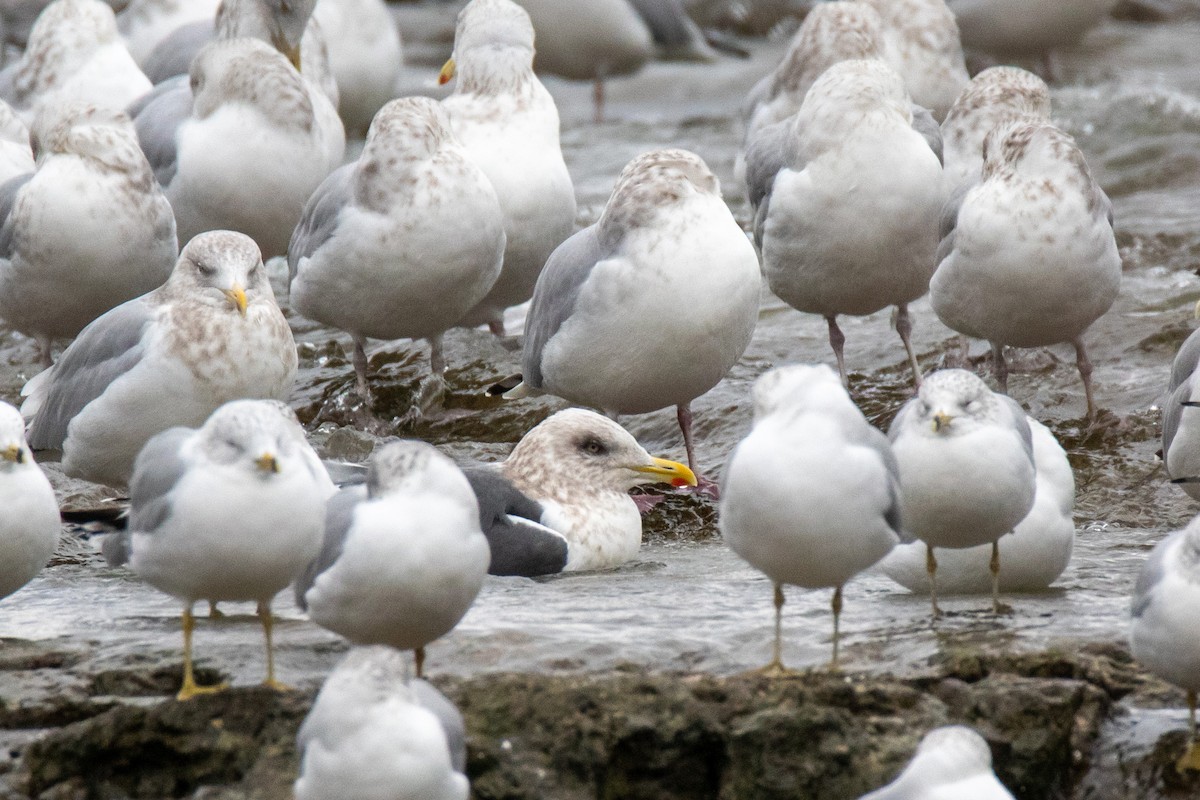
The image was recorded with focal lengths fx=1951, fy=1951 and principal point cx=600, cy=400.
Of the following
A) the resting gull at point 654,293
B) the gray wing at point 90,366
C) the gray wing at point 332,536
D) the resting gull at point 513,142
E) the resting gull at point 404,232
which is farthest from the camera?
the resting gull at point 513,142

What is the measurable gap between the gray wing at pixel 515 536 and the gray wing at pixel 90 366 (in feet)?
4.86

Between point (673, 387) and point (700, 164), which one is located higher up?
point (700, 164)

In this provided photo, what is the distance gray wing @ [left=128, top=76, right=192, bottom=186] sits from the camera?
9555 millimetres

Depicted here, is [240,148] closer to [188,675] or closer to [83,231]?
[83,231]

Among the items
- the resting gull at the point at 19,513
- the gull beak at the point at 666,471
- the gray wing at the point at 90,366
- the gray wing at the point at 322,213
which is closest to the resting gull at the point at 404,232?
the gray wing at the point at 322,213

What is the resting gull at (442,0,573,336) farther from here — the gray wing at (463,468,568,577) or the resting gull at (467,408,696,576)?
the gray wing at (463,468,568,577)

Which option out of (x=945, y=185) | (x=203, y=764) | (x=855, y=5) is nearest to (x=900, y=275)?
(x=945, y=185)

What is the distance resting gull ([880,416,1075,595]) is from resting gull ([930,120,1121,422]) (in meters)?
1.66

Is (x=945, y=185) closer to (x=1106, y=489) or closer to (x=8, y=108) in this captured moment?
(x=1106, y=489)

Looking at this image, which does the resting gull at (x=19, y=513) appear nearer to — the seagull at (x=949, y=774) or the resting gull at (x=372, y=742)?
the resting gull at (x=372, y=742)

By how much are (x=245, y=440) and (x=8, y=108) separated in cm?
637

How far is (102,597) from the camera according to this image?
6.10 metres

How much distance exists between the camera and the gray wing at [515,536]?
633cm

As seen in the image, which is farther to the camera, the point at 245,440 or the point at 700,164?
the point at 700,164
